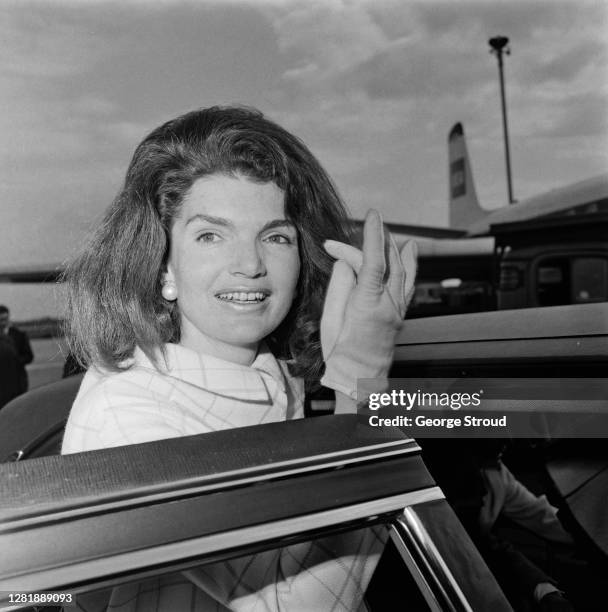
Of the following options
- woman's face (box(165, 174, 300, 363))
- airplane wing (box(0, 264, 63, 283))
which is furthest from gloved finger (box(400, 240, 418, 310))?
airplane wing (box(0, 264, 63, 283))

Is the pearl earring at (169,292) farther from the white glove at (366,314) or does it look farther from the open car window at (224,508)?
the open car window at (224,508)

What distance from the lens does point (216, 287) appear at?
959 mm

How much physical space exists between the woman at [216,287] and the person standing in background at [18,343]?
59.9 inches

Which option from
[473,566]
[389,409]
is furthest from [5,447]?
[473,566]

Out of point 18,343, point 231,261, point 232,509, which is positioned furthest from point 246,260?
point 18,343

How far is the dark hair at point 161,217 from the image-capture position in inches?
39.6

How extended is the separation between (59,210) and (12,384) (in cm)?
133

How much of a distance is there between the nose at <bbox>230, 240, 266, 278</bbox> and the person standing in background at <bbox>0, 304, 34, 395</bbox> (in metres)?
1.69

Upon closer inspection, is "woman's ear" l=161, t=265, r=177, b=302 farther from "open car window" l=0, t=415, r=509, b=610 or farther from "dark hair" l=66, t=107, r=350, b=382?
"open car window" l=0, t=415, r=509, b=610

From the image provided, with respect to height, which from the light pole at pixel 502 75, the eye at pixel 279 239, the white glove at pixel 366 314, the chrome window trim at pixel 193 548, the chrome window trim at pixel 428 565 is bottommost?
the chrome window trim at pixel 428 565

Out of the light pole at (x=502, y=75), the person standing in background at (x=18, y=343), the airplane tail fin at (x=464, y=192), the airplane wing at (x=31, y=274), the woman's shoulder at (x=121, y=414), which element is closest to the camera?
the woman's shoulder at (x=121, y=414)

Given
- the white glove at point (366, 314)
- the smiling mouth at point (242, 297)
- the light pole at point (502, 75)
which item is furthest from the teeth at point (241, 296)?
the light pole at point (502, 75)

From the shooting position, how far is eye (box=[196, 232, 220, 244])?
96 cm

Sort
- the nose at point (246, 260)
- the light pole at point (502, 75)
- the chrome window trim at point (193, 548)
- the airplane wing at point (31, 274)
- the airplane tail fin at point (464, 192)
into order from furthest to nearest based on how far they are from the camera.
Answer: the airplane tail fin at point (464, 192) → the light pole at point (502, 75) → the airplane wing at point (31, 274) → the nose at point (246, 260) → the chrome window trim at point (193, 548)
